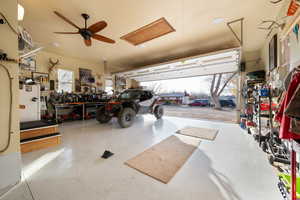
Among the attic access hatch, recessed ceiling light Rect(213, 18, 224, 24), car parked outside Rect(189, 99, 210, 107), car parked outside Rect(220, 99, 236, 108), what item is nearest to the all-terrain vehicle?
the attic access hatch

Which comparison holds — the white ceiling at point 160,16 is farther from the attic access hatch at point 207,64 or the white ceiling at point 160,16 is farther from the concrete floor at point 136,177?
the concrete floor at point 136,177

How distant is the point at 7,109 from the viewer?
4.00ft

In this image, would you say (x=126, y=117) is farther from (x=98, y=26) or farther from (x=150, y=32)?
(x=150, y=32)

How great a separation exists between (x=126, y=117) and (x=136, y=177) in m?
2.31

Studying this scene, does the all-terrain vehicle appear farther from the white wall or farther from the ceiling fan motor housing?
the white wall

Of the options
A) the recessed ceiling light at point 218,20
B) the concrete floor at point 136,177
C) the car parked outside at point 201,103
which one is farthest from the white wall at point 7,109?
the car parked outside at point 201,103

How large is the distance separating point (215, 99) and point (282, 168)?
8121 millimetres

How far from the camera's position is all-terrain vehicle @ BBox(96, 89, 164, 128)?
11.6 ft

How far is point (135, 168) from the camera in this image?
5.20 ft

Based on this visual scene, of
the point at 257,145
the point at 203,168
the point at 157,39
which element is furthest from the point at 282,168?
the point at 157,39

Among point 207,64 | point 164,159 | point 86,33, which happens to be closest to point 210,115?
point 207,64

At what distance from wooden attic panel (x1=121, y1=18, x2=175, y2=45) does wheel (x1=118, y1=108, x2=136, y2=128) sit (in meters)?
2.42

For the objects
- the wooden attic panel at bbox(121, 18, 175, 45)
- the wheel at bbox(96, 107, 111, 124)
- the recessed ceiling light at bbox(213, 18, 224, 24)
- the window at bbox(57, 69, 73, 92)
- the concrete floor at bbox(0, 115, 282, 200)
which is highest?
the wooden attic panel at bbox(121, 18, 175, 45)

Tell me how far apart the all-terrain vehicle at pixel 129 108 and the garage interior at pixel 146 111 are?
39 mm
